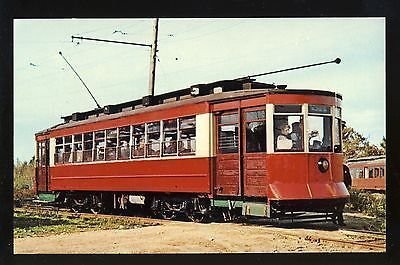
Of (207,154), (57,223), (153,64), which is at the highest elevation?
(153,64)

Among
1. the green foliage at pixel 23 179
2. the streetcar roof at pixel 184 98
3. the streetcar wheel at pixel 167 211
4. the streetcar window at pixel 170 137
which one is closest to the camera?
the streetcar roof at pixel 184 98

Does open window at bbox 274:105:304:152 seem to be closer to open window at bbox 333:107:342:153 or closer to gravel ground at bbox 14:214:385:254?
open window at bbox 333:107:342:153

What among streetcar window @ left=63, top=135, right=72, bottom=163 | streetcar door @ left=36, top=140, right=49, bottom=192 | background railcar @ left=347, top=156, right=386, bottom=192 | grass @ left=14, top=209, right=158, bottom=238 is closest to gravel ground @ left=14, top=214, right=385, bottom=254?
grass @ left=14, top=209, right=158, bottom=238

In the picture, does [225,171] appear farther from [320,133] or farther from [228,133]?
[320,133]

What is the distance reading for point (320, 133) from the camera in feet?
23.8

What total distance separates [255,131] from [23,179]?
231 centimetres

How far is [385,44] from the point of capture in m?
7.15

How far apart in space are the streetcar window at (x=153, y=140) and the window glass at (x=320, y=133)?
1485mm

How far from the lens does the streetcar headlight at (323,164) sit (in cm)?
720

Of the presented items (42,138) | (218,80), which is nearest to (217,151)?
(218,80)

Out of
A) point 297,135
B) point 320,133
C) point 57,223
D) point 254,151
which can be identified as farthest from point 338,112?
point 57,223

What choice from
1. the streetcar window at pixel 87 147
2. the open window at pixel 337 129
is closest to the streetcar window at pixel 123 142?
the streetcar window at pixel 87 147

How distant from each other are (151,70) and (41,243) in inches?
77.8

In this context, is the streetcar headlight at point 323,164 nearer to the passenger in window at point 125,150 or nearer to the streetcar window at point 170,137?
the streetcar window at point 170,137
